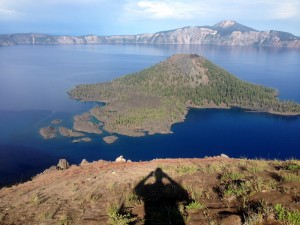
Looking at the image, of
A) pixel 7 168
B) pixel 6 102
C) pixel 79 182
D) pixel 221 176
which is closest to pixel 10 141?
pixel 7 168

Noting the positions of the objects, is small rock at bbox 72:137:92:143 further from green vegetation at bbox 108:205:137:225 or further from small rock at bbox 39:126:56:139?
green vegetation at bbox 108:205:137:225

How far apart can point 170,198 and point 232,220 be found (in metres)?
6.55

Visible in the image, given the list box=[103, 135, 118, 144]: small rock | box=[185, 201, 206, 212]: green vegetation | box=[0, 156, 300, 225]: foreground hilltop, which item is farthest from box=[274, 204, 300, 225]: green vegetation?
box=[103, 135, 118, 144]: small rock

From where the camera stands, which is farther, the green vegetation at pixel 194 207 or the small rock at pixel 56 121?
the small rock at pixel 56 121

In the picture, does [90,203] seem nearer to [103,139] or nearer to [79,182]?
[79,182]

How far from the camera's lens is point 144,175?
28.4 meters

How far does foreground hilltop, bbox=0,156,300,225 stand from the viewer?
53.1ft

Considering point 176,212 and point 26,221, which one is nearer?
point 176,212

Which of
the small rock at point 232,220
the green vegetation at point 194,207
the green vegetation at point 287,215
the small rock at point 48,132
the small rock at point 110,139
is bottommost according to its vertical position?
the small rock at point 110,139

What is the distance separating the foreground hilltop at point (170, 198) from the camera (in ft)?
53.1

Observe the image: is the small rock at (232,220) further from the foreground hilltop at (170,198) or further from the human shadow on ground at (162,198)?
the human shadow on ground at (162,198)

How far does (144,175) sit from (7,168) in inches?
3779

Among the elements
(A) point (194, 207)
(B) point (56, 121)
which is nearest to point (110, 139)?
(B) point (56, 121)

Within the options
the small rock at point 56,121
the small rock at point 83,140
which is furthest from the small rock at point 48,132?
the small rock at point 83,140
